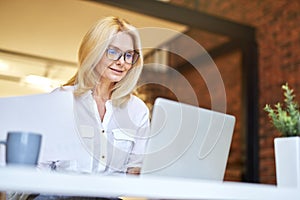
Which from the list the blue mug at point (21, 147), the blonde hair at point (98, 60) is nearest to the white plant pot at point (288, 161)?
the blonde hair at point (98, 60)

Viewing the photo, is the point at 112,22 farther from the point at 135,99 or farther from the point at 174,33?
the point at 174,33

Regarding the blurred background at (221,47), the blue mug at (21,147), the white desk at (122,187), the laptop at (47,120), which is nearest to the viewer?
the white desk at (122,187)

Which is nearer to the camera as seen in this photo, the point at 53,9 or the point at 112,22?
the point at 112,22

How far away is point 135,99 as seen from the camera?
1.41 meters

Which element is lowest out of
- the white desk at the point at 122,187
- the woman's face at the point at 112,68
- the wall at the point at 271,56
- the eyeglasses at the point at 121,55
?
the white desk at the point at 122,187

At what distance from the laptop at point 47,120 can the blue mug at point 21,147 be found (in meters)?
0.18

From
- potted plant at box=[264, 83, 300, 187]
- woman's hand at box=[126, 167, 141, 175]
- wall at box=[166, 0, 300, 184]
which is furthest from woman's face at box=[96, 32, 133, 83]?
wall at box=[166, 0, 300, 184]

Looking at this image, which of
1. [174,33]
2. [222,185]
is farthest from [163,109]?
[174,33]

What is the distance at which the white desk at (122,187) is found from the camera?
2.10ft

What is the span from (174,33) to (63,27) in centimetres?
121

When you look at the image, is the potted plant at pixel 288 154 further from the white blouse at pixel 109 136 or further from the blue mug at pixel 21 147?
the blue mug at pixel 21 147

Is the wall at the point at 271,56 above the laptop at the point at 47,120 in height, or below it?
above

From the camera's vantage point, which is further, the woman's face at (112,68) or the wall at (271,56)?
the wall at (271,56)

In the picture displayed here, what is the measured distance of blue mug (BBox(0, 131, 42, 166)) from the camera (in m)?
0.78
